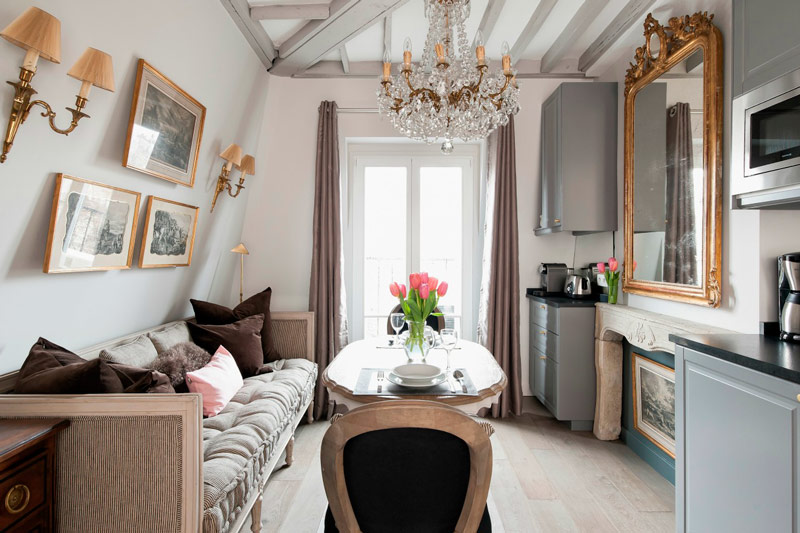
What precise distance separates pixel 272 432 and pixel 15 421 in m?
0.99

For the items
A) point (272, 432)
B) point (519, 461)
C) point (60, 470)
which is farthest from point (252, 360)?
point (519, 461)

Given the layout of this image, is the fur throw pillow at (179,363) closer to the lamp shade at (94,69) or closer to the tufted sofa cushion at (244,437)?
the tufted sofa cushion at (244,437)

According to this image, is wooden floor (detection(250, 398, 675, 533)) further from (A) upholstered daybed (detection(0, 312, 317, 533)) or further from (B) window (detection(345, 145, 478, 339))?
(B) window (detection(345, 145, 478, 339))

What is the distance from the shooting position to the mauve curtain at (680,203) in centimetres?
236

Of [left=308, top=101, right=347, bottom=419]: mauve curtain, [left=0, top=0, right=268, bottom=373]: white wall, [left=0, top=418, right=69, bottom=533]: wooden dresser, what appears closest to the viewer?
[left=0, top=418, right=69, bottom=533]: wooden dresser

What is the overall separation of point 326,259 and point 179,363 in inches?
64.5

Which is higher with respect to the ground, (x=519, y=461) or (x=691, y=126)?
(x=691, y=126)

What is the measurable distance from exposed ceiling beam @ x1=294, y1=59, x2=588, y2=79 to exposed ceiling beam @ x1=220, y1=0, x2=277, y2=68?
415 millimetres

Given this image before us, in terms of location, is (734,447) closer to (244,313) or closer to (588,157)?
(588,157)

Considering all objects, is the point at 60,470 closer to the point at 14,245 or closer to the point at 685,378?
the point at 14,245

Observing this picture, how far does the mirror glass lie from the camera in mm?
2307

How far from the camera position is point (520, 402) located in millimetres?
3648

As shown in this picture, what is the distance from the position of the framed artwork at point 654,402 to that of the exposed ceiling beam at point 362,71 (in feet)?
8.09

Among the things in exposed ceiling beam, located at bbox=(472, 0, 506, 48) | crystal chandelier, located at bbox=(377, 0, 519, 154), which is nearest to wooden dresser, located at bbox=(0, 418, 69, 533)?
crystal chandelier, located at bbox=(377, 0, 519, 154)
